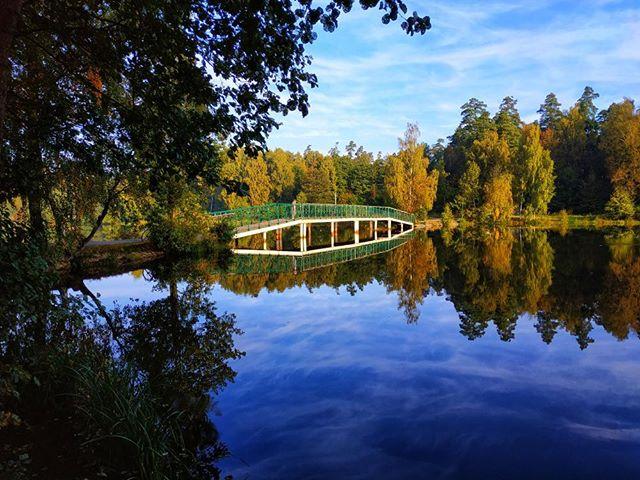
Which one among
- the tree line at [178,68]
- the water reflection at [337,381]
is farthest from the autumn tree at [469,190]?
the tree line at [178,68]

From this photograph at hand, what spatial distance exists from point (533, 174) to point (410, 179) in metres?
11.0

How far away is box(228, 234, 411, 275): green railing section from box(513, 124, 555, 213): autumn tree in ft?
77.5

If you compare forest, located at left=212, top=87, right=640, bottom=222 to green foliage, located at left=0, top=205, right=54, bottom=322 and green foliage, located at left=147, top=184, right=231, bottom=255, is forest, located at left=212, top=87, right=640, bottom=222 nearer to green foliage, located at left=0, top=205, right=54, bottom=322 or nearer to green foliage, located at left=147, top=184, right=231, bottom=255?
green foliage, located at left=147, top=184, right=231, bottom=255

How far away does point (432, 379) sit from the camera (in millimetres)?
5758

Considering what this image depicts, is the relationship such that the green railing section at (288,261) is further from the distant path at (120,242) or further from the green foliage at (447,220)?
the green foliage at (447,220)

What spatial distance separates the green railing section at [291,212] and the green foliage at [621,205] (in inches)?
733

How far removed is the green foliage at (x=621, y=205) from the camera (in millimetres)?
36094

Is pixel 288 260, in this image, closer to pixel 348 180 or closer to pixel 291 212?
pixel 291 212

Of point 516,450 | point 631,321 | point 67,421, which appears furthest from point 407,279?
point 67,421

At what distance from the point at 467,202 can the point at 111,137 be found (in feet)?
133

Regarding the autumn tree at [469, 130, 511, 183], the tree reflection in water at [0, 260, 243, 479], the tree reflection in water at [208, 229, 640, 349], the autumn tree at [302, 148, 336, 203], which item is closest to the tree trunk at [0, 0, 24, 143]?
the tree reflection in water at [0, 260, 243, 479]

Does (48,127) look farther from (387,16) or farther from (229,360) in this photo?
(229,360)

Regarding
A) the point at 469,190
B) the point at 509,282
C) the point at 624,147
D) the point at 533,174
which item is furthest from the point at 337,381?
the point at 624,147

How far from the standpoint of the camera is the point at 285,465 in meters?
3.88
